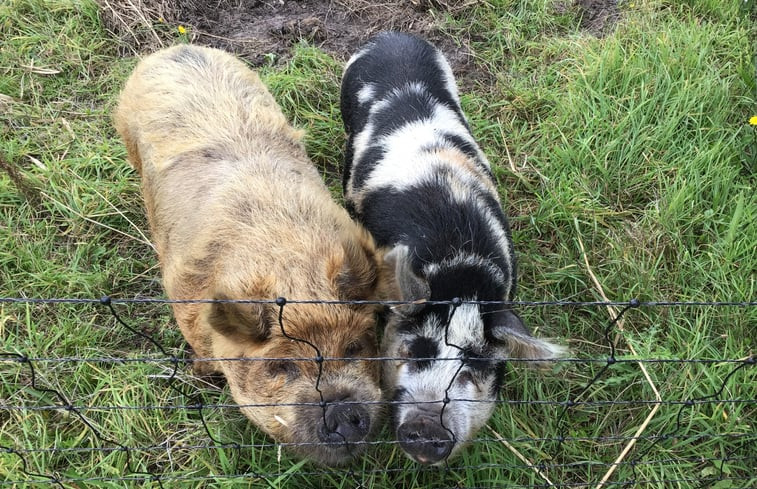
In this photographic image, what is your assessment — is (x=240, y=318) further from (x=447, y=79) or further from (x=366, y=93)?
(x=447, y=79)

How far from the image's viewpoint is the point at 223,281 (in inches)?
116

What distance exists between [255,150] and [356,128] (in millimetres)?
1006

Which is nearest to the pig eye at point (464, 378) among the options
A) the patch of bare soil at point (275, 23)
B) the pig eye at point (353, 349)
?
the pig eye at point (353, 349)

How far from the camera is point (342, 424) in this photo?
267 cm

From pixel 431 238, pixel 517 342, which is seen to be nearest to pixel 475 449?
pixel 517 342

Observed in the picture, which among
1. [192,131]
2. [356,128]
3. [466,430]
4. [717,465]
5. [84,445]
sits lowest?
[84,445]

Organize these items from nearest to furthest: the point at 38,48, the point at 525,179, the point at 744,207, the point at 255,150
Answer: the point at 255,150
the point at 744,207
the point at 525,179
the point at 38,48

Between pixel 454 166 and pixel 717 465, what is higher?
pixel 454 166

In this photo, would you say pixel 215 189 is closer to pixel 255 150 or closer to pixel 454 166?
pixel 255 150

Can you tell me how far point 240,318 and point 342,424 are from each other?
2.05 feet

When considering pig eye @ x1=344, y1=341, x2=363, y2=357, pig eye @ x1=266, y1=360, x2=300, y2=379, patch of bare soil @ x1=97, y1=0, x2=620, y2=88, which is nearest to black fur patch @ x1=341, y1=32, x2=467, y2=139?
patch of bare soil @ x1=97, y1=0, x2=620, y2=88

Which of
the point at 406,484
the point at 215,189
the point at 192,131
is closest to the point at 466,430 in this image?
the point at 406,484

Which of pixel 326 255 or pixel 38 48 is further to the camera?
pixel 38 48

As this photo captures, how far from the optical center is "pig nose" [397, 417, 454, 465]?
2.85 m
